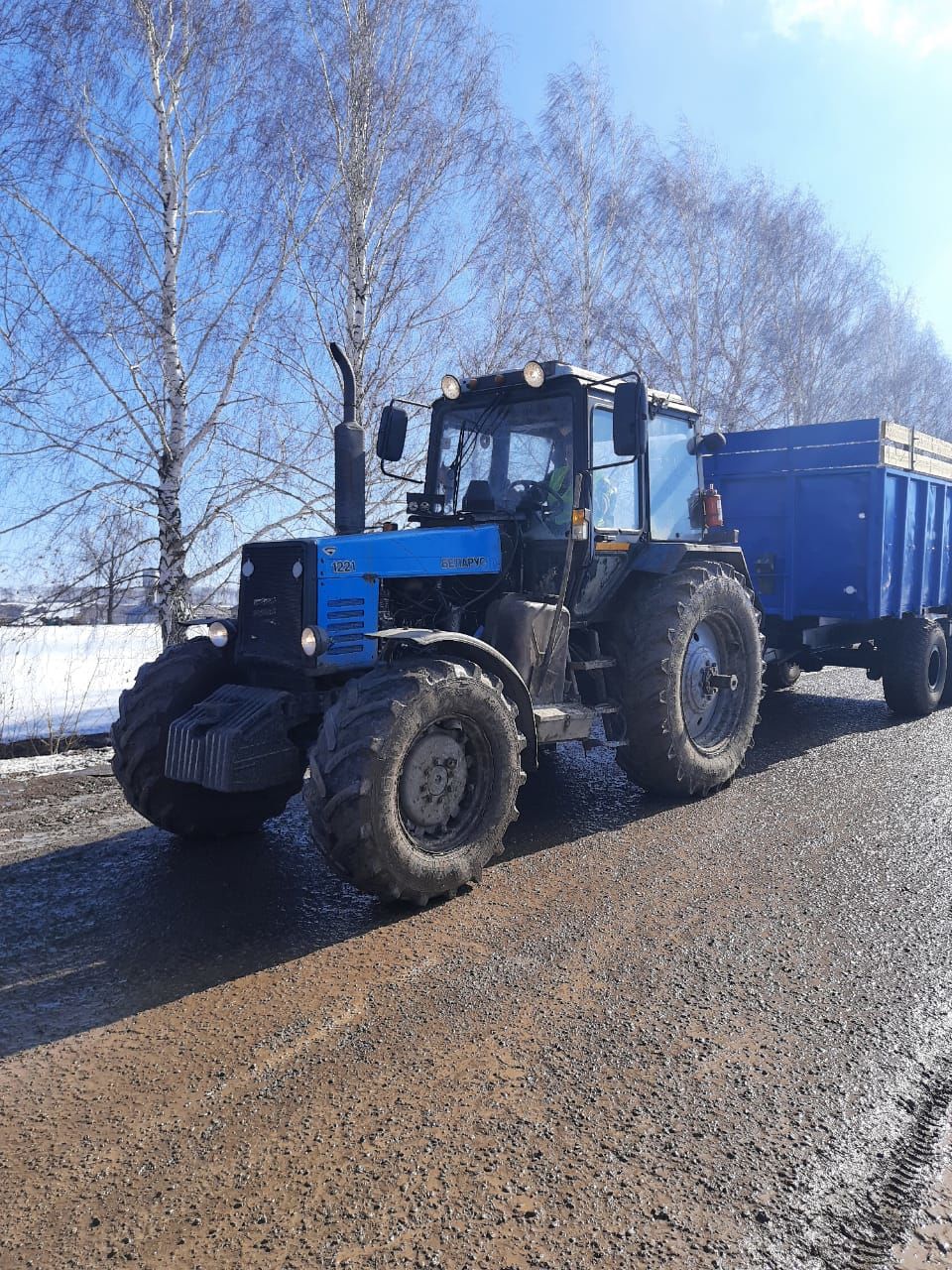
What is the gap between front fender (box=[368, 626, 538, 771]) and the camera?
414 cm

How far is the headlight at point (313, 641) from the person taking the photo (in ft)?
14.2

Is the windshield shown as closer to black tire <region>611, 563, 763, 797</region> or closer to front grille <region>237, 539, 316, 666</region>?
black tire <region>611, 563, 763, 797</region>

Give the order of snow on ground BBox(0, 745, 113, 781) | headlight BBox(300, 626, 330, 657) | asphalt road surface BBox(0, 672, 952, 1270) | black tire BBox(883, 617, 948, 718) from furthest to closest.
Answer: black tire BBox(883, 617, 948, 718) → snow on ground BBox(0, 745, 113, 781) → headlight BBox(300, 626, 330, 657) → asphalt road surface BBox(0, 672, 952, 1270)

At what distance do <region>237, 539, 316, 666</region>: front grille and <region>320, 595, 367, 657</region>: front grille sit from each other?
5.6 inches

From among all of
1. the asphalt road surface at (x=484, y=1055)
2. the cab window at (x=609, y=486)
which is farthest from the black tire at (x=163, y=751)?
the cab window at (x=609, y=486)

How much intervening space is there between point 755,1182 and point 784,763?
4.75 meters

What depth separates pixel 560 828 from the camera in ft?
16.9

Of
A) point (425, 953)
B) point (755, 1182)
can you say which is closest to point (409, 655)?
point (425, 953)

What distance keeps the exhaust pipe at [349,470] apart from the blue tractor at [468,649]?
0.01 m

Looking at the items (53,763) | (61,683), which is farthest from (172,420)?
(53,763)

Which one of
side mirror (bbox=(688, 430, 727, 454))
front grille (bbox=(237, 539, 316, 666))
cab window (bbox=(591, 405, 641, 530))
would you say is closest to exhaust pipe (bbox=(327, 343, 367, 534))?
front grille (bbox=(237, 539, 316, 666))

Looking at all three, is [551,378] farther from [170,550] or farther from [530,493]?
[170,550]

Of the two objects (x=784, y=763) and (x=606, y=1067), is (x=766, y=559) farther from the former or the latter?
(x=606, y=1067)

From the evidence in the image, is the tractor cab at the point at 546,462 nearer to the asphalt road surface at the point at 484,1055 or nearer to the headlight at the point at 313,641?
the headlight at the point at 313,641
